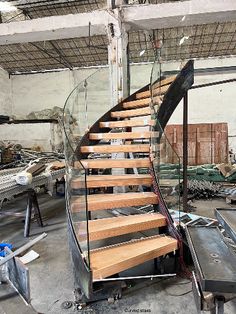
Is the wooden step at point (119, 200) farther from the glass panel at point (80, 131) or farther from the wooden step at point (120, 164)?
the wooden step at point (120, 164)

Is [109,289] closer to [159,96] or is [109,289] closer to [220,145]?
[159,96]

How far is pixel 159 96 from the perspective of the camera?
507 cm

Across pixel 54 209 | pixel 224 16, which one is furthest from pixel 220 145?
pixel 54 209

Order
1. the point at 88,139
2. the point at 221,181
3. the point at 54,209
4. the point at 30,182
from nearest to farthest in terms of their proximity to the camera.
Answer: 1. the point at 30,182
2. the point at 88,139
3. the point at 54,209
4. the point at 221,181

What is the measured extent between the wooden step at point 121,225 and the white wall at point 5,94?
10.8 metres

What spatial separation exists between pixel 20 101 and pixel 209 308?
13090mm

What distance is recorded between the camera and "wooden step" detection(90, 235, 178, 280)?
2510 mm

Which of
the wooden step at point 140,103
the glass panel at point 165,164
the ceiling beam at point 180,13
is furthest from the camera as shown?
the ceiling beam at point 180,13

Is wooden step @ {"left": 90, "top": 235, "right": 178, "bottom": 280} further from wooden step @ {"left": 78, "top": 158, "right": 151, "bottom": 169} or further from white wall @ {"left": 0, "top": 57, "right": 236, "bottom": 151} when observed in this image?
white wall @ {"left": 0, "top": 57, "right": 236, "bottom": 151}

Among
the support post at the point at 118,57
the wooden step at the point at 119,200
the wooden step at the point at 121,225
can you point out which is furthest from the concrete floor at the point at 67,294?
the support post at the point at 118,57

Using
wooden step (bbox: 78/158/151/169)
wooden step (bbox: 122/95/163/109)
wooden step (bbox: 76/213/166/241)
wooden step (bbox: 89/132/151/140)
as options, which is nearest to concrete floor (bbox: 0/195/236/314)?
wooden step (bbox: 76/213/166/241)

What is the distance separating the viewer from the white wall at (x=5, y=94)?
486 inches

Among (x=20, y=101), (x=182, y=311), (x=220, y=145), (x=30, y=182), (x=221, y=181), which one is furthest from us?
(x=20, y=101)

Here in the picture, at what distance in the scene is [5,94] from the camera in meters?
12.6
